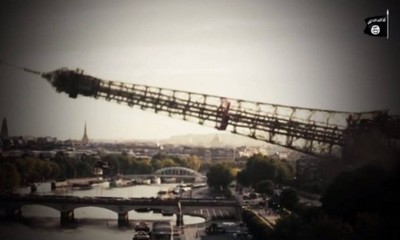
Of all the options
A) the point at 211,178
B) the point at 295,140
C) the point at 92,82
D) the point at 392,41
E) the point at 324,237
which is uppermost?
the point at 392,41

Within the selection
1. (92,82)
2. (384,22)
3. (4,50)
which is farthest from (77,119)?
(384,22)

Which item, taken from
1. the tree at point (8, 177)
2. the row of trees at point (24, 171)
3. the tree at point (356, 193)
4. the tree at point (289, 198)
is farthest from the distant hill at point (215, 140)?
the tree at point (8, 177)

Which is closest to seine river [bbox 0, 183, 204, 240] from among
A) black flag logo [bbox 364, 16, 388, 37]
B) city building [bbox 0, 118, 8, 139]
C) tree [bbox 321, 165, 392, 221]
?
city building [bbox 0, 118, 8, 139]

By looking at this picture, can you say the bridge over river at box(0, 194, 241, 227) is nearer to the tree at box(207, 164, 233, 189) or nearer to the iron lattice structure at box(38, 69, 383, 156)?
the tree at box(207, 164, 233, 189)

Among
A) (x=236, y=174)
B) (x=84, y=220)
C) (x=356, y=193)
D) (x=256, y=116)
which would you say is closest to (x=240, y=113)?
(x=256, y=116)

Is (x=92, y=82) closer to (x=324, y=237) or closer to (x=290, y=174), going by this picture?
(x=290, y=174)

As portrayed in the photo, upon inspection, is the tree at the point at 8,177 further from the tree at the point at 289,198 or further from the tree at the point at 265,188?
the tree at the point at 289,198
